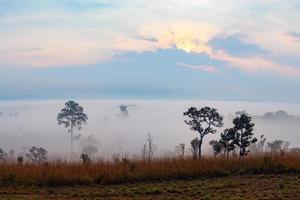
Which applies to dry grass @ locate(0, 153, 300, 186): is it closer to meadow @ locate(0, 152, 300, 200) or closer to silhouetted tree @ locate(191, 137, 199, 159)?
meadow @ locate(0, 152, 300, 200)

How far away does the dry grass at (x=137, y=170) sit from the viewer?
15.1 m

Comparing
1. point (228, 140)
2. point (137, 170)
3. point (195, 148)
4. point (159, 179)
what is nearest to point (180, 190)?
point (159, 179)

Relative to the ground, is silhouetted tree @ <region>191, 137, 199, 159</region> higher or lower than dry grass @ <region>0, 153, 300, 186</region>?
higher

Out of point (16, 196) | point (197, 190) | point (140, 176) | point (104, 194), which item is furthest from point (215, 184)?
point (16, 196)

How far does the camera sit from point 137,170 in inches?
637

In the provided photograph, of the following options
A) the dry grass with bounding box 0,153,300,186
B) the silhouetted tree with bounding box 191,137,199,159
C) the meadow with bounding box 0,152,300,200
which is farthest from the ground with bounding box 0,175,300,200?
the silhouetted tree with bounding box 191,137,199,159

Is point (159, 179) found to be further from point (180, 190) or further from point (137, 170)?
point (180, 190)

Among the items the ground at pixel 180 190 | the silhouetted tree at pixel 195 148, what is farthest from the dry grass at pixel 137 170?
the silhouetted tree at pixel 195 148

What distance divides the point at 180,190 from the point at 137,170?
2.75 meters

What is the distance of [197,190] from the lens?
13.8m

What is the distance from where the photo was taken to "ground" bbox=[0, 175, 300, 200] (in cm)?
1293

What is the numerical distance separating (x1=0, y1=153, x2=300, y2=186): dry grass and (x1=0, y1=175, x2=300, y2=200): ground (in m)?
0.55

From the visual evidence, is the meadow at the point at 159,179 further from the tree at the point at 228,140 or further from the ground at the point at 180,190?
the tree at the point at 228,140

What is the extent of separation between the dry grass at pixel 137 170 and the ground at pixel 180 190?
55 centimetres
